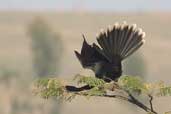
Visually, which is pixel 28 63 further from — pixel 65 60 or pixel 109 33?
pixel 109 33

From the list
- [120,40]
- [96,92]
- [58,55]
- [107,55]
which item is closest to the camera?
[96,92]

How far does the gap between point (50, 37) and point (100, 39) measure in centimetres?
4266

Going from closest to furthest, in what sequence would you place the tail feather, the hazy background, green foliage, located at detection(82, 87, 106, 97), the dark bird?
green foliage, located at detection(82, 87, 106, 97) < the dark bird < the tail feather < the hazy background

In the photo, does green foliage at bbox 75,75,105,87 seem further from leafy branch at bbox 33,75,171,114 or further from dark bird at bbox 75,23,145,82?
dark bird at bbox 75,23,145,82

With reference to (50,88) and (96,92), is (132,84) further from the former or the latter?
(50,88)

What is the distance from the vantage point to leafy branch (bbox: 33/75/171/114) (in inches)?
136

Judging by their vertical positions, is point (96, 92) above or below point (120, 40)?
below

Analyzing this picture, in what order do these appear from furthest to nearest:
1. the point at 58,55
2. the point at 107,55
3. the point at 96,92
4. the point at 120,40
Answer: the point at 58,55 < the point at 120,40 < the point at 107,55 < the point at 96,92

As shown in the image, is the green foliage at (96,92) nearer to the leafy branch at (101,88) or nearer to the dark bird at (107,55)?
the leafy branch at (101,88)

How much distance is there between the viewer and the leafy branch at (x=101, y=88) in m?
3.45

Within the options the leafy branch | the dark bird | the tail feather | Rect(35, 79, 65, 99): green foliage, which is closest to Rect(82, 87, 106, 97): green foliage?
the leafy branch

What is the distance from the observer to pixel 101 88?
11.4 ft

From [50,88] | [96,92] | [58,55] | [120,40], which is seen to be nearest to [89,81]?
[96,92]

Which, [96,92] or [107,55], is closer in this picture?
[96,92]
